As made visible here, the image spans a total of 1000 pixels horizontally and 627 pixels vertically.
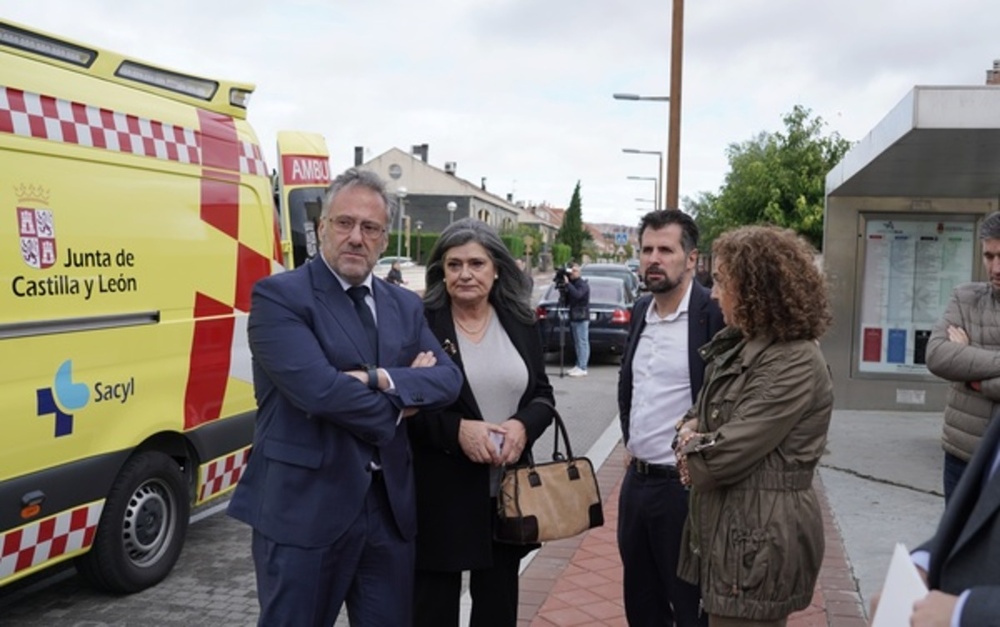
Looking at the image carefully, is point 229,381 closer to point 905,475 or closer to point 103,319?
point 103,319

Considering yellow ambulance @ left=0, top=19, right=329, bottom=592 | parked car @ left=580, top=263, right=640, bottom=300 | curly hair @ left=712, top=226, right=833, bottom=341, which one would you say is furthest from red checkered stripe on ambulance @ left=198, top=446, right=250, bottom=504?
parked car @ left=580, top=263, right=640, bottom=300

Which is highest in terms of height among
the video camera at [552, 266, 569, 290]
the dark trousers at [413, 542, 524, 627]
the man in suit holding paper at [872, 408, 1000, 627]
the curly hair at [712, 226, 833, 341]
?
the curly hair at [712, 226, 833, 341]

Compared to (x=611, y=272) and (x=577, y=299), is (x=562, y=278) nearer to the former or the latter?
(x=577, y=299)

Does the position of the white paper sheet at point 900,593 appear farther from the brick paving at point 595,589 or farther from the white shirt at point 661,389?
the brick paving at point 595,589

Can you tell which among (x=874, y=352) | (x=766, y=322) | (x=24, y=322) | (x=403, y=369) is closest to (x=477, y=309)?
(x=403, y=369)

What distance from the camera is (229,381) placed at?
219 inches

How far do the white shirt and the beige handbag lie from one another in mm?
295

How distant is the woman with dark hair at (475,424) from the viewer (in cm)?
330

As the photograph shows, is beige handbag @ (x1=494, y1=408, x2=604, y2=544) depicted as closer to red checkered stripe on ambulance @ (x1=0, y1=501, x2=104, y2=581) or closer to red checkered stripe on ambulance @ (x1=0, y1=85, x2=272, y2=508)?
red checkered stripe on ambulance @ (x1=0, y1=501, x2=104, y2=581)

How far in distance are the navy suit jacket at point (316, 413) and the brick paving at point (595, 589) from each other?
1908mm

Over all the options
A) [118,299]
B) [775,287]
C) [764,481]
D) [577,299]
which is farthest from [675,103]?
[764,481]

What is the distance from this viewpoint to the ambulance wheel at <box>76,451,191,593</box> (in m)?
4.77

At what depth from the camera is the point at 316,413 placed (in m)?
2.71

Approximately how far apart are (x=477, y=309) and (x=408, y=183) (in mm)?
78514
